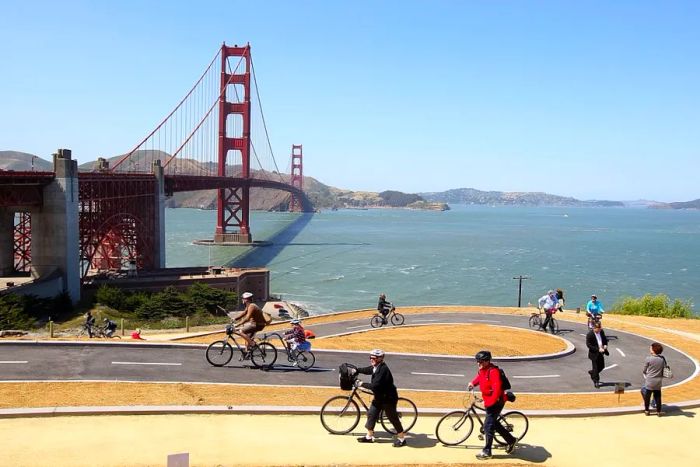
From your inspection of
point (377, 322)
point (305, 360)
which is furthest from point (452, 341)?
point (305, 360)

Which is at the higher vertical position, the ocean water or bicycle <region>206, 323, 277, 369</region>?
bicycle <region>206, 323, 277, 369</region>

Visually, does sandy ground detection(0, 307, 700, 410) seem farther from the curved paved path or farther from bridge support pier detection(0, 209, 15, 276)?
bridge support pier detection(0, 209, 15, 276)

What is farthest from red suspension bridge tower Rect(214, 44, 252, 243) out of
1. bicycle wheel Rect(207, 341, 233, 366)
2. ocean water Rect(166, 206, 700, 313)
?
bicycle wheel Rect(207, 341, 233, 366)

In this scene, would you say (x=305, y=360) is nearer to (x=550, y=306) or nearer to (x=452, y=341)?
(x=452, y=341)

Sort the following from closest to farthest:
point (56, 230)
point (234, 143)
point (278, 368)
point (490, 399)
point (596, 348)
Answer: point (490, 399) < point (278, 368) < point (596, 348) < point (56, 230) < point (234, 143)

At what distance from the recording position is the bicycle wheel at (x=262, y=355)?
13.5 m

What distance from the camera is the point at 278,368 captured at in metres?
13.6

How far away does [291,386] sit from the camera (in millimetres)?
12219

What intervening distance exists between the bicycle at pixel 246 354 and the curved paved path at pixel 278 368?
8.0 inches

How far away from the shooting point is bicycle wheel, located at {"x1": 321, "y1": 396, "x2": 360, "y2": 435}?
961cm

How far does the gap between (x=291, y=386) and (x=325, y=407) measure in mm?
2660

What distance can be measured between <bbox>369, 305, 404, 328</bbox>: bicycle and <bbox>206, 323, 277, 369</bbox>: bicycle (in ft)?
41.8

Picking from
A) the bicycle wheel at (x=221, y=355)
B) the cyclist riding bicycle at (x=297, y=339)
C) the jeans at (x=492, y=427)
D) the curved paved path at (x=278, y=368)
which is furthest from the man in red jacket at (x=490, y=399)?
the bicycle wheel at (x=221, y=355)

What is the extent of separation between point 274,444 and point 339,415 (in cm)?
117
